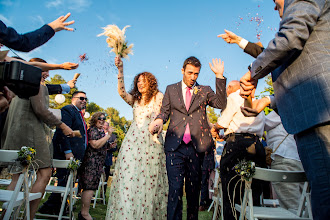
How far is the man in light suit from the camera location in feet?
5.63

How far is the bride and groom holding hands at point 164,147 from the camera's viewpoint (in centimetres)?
357

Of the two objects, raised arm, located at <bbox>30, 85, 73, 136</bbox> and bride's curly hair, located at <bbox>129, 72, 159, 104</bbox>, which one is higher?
bride's curly hair, located at <bbox>129, 72, 159, 104</bbox>

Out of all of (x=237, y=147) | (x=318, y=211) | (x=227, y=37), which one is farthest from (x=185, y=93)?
(x=318, y=211)

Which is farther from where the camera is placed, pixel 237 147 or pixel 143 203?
pixel 143 203

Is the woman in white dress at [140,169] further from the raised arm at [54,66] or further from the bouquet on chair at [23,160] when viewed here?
the bouquet on chair at [23,160]

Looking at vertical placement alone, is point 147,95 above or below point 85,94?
below

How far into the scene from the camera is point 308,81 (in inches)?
71.4

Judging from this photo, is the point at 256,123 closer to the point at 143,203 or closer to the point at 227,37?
the point at 227,37

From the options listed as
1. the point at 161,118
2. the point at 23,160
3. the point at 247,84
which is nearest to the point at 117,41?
the point at 161,118

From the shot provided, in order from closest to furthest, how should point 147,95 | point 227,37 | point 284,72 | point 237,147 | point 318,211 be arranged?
point 318,211, point 284,72, point 227,37, point 237,147, point 147,95

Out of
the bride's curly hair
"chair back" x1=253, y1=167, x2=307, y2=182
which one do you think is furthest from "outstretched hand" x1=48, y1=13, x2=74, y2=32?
"chair back" x1=253, y1=167, x2=307, y2=182

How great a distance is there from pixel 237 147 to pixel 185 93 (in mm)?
1067

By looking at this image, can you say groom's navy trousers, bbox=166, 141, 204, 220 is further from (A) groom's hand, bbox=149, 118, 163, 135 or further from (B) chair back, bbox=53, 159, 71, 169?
(B) chair back, bbox=53, 159, 71, 169

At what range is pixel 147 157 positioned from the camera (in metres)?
4.09
